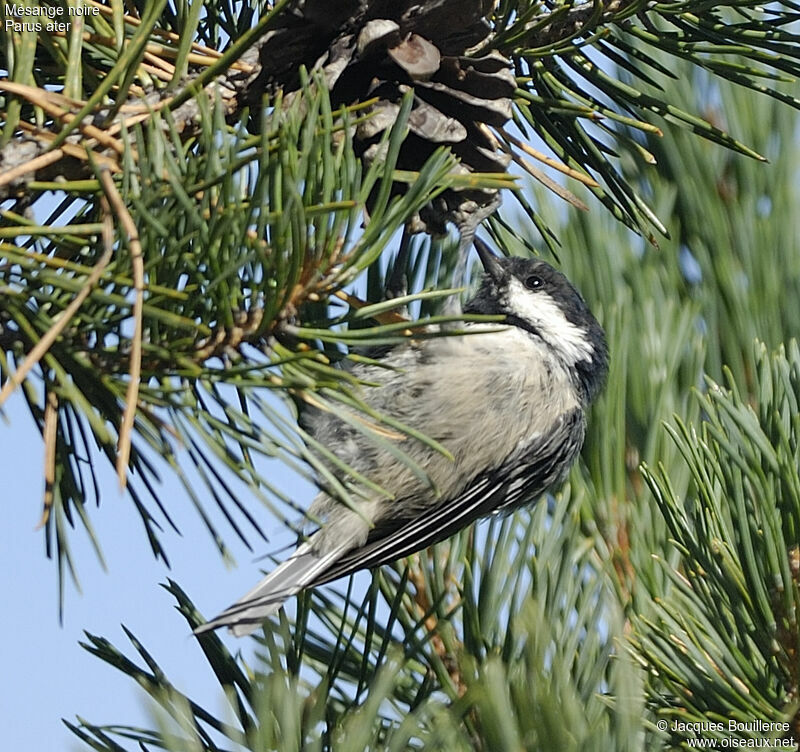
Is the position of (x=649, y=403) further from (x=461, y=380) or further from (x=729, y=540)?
(x=461, y=380)

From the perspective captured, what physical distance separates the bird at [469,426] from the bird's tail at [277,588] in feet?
0.17

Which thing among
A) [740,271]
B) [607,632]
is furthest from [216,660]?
[740,271]

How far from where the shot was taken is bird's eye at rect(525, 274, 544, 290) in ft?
9.45

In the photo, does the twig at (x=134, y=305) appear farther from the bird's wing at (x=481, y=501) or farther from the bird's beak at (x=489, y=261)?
the bird's beak at (x=489, y=261)

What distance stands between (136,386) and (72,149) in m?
0.28

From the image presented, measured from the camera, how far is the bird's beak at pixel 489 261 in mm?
2805

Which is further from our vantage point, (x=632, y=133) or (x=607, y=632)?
(x=632, y=133)

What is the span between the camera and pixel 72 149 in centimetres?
107

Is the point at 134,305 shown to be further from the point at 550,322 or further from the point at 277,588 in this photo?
the point at 550,322

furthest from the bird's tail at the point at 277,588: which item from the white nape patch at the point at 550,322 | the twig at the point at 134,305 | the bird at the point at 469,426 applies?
the white nape patch at the point at 550,322

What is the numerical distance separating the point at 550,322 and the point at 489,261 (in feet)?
0.74

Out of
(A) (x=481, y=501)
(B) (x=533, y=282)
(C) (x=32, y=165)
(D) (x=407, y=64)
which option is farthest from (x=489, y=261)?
(C) (x=32, y=165)

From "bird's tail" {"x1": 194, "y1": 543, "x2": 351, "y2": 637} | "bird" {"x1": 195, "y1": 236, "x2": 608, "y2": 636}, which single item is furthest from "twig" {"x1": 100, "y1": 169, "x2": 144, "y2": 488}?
"bird" {"x1": 195, "y1": 236, "x2": 608, "y2": 636}

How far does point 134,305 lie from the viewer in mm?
952
